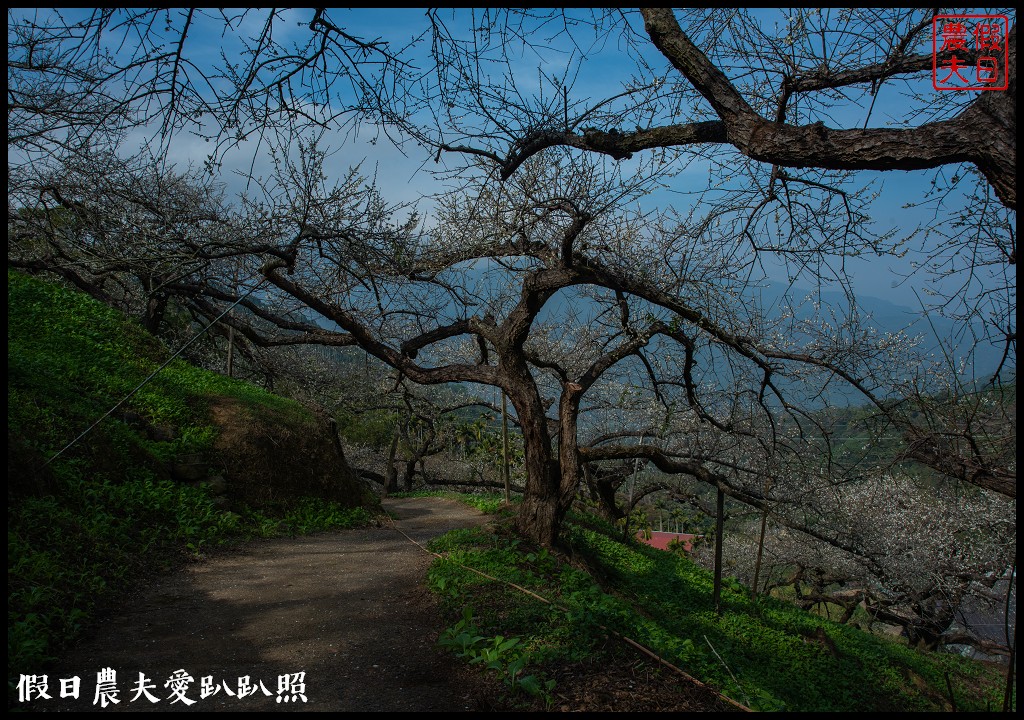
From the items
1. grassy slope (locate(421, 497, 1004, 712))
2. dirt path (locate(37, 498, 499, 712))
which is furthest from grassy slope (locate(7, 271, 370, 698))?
grassy slope (locate(421, 497, 1004, 712))

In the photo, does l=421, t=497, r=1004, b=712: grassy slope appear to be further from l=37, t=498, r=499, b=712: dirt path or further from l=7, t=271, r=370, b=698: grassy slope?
l=7, t=271, r=370, b=698: grassy slope

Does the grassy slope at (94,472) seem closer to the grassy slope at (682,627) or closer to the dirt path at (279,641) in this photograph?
the dirt path at (279,641)

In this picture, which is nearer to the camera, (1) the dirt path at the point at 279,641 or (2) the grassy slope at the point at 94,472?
(1) the dirt path at the point at 279,641

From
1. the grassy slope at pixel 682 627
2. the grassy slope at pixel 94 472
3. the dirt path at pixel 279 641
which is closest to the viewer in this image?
the dirt path at pixel 279 641

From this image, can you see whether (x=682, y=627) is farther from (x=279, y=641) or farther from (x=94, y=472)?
(x=94, y=472)

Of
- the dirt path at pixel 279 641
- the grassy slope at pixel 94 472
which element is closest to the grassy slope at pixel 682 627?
the dirt path at pixel 279 641

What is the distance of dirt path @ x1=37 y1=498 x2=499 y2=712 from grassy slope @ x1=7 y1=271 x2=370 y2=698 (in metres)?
0.32

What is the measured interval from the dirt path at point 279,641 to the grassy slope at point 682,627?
414mm

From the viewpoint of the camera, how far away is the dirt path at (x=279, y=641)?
10.8ft

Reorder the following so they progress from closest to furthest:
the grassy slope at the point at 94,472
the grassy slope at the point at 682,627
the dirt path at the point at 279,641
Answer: the dirt path at the point at 279,641 < the grassy slope at the point at 94,472 < the grassy slope at the point at 682,627

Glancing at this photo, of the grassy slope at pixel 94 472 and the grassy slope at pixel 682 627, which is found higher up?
the grassy slope at pixel 94 472

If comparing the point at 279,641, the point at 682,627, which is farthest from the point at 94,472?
the point at 682,627

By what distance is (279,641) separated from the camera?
4047 mm

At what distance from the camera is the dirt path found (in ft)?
10.8
